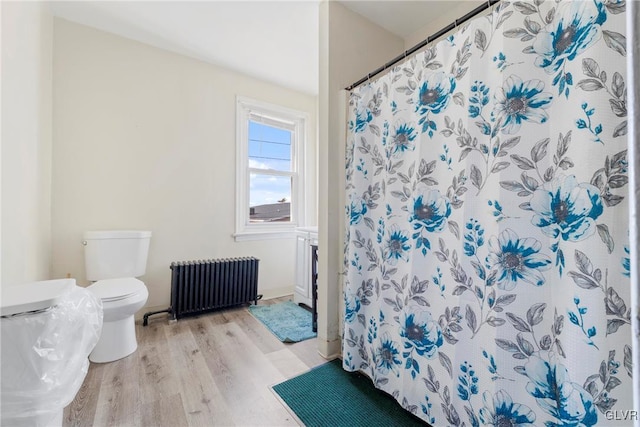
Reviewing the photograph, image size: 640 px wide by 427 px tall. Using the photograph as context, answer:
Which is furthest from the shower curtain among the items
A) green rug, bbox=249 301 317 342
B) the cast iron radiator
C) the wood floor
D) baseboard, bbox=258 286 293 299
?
baseboard, bbox=258 286 293 299

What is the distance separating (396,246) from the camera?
1.35 metres

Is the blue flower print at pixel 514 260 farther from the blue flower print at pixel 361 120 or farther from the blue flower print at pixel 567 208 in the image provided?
the blue flower print at pixel 361 120

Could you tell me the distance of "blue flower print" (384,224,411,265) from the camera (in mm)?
1299

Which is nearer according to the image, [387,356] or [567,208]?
[567,208]

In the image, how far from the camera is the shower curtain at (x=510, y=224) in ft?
2.43

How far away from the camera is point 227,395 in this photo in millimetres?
1390

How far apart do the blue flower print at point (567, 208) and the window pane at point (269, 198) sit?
2.43 meters

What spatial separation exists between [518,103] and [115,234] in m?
2.53

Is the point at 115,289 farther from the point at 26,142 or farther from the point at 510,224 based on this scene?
the point at 510,224

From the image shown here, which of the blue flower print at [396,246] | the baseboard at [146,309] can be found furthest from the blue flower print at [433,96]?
the baseboard at [146,309]

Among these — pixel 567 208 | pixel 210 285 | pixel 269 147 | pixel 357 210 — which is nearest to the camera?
pixel 567 208

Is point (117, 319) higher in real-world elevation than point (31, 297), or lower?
lower

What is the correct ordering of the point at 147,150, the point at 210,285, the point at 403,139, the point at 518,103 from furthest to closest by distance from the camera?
the point at 210,285
the point at 147,150
the point at 403,139
the point at 518,103

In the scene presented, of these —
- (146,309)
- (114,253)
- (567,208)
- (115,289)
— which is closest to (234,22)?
(114,253)
